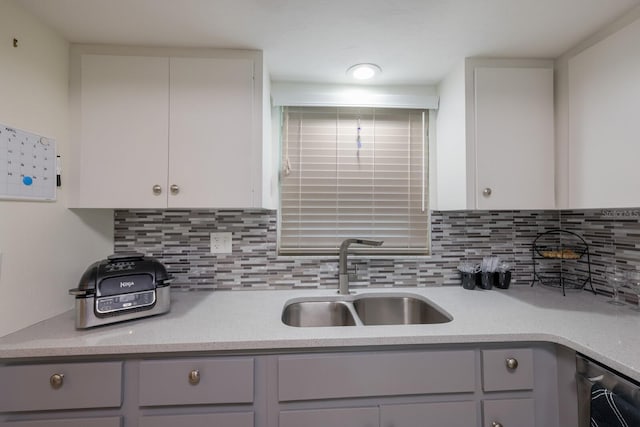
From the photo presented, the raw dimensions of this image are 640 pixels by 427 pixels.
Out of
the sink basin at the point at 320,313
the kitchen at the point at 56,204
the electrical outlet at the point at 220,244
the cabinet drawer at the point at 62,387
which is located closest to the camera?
the cabinet drawer at the point at 62,387

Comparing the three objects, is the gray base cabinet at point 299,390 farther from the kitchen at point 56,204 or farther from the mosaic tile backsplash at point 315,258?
the mosaic tile backsplash at point 315,258

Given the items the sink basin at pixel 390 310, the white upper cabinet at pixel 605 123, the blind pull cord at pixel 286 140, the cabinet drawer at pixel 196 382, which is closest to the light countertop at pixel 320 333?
the cabinet drawer at pixel 196 382

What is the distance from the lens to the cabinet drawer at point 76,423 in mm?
921

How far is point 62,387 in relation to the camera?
0.93m

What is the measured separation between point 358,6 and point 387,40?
253 millimetres

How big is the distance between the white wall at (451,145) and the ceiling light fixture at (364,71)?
16.2 inches

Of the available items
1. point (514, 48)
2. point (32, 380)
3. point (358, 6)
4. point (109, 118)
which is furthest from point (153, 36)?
point (514, 48)

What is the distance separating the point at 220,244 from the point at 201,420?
33.5 inches

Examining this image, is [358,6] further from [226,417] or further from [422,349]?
[226,417]

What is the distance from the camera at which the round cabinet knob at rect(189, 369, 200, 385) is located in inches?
37.1

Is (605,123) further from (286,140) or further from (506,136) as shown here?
(286,140)

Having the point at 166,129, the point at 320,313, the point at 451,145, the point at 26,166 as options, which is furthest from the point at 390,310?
the point at 26,166

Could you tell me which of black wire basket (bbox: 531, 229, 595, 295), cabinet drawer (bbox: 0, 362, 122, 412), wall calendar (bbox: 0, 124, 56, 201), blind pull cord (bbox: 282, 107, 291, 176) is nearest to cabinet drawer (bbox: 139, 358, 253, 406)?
cabinet drawer (bbox: 0, 362, 122, 412)

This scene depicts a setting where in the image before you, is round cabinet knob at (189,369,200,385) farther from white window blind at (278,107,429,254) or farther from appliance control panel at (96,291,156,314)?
white window blind at (278,107,429,254)
